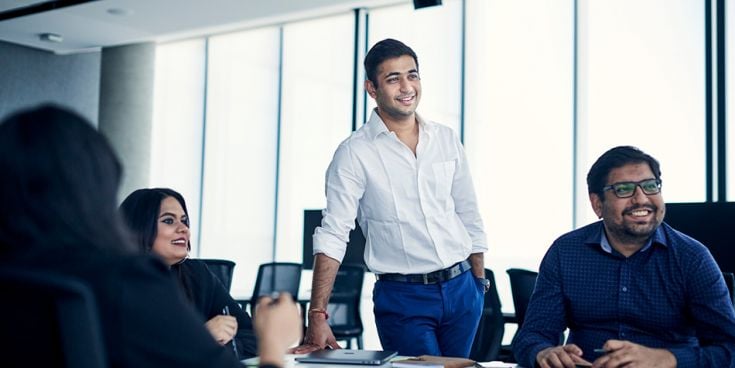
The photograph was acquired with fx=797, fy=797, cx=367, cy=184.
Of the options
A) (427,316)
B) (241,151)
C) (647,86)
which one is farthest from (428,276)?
(241,151)

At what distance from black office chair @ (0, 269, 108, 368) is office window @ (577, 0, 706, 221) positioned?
533 cm

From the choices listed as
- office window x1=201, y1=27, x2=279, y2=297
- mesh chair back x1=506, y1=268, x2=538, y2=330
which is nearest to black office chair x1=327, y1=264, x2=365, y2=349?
office window x1=201, y1=27, x2=279, y2=297

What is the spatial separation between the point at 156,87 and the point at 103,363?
848 centimetres

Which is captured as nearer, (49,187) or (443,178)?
→ (49,187)

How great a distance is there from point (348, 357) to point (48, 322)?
119 centimetres

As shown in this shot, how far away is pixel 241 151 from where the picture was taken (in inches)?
328

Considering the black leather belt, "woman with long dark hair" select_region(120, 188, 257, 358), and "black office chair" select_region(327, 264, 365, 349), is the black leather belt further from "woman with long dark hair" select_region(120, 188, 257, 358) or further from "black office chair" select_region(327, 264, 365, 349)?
"black office chair" select_region(327, 264, 365, 349)

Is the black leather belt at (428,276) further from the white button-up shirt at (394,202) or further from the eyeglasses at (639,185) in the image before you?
the eyeglasses at (639,185)

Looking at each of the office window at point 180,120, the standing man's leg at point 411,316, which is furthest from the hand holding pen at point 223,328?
the office window at point 180,120

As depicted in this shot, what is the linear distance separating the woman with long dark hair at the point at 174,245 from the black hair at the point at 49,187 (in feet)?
5.02

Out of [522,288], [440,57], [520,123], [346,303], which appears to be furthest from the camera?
[440,57]

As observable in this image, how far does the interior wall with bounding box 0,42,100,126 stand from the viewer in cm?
880

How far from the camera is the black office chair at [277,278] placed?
21.5ft

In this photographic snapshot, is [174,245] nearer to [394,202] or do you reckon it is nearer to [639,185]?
[394,202]
